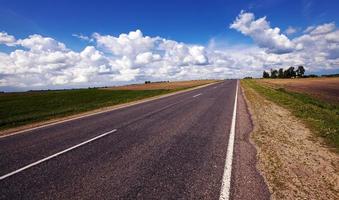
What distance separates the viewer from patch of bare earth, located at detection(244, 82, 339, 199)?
13.6ft

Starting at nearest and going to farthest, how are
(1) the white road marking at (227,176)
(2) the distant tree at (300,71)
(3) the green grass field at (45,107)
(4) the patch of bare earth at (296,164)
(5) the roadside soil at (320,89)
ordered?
(1) the white road marking at (227,176), (4) the patch of bare earth at (296,164), (3) the green grass field at (45,107), (5) the roadside soil at (320,89), (2) the distant tree at (300,71)

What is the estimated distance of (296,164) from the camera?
5.45m

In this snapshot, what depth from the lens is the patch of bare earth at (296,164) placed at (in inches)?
164

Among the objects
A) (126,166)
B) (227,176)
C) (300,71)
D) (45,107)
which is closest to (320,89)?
(45,107)

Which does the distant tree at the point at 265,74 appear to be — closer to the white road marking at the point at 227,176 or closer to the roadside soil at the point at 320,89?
the roadside soil at the point at 320,89

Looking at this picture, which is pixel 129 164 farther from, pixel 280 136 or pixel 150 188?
pixel 280 136

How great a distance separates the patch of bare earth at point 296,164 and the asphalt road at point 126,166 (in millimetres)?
317

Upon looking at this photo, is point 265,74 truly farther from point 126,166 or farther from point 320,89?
point 126,166

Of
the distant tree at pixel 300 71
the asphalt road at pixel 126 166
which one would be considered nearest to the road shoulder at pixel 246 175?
the asphalt road at pixel 126 166

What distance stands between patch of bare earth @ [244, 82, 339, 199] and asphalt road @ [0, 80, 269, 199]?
32 cm

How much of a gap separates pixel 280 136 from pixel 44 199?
23.4ft

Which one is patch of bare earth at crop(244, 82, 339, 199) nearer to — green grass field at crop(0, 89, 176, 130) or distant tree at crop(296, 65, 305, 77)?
green grass field at crop(0, 89, 176, 130)

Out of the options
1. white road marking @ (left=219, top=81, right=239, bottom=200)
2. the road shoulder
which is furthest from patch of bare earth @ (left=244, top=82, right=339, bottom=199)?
white road marking @ (left=219, top=81, right=239, bottom=200)

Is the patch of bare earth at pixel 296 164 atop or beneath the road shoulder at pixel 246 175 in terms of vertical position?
beneath
